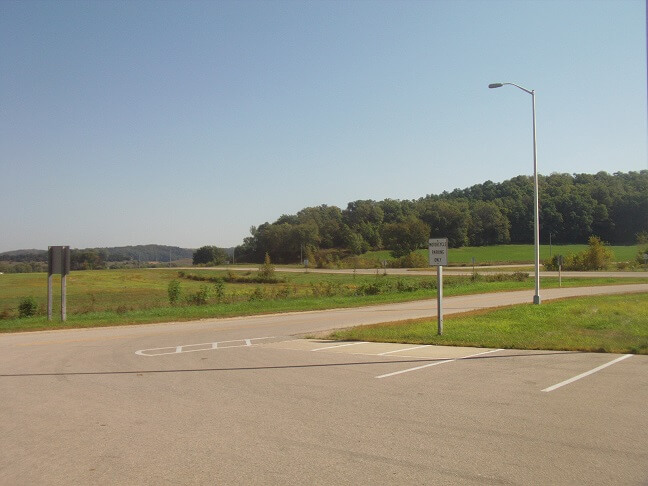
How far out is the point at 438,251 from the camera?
17219 mm

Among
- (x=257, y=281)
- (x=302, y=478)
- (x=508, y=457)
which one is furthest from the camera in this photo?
(x=257, y=281)

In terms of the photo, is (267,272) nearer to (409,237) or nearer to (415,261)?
(415,261)

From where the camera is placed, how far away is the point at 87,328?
24594mm

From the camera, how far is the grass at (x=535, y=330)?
592 inches

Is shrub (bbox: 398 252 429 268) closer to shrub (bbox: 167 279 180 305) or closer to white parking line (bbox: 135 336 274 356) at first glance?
shrub (bbox: 167 279 180 305)

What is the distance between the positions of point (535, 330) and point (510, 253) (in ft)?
294

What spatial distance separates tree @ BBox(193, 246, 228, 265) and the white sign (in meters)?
129

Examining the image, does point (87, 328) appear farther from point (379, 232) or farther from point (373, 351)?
point (379, 232)

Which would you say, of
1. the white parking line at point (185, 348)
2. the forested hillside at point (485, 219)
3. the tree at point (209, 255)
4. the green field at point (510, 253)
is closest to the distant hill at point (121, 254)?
the tree at point (209, 255)

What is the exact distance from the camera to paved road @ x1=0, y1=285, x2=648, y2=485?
238 inches

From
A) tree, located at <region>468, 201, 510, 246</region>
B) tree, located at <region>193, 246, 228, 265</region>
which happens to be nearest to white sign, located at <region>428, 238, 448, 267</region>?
tree, located at <region>468, 201, 510, 246</region>

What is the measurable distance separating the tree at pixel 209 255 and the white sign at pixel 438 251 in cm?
12912

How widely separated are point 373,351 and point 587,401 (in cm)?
696

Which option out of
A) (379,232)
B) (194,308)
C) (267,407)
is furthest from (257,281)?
(379,232)
